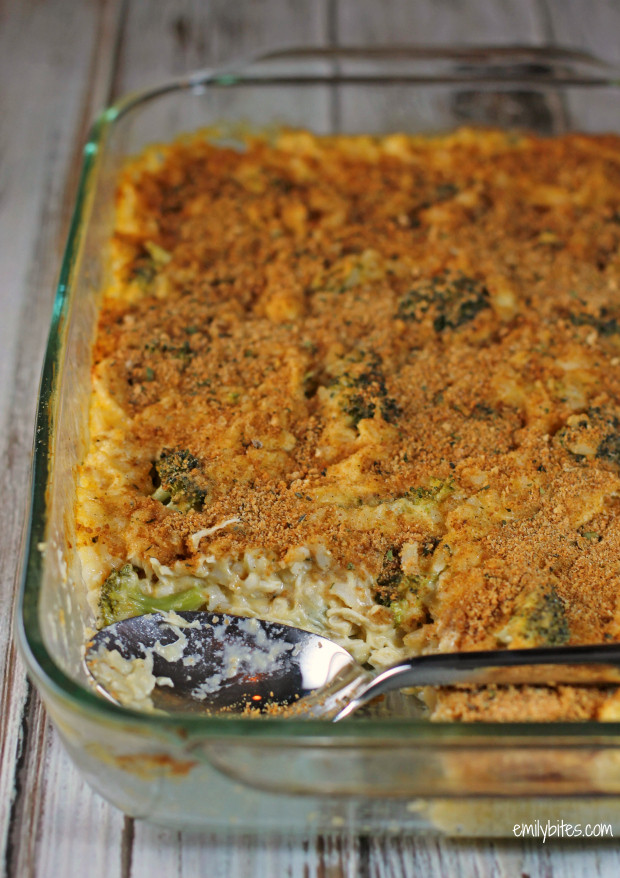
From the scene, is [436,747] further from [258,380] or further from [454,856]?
[258,380]

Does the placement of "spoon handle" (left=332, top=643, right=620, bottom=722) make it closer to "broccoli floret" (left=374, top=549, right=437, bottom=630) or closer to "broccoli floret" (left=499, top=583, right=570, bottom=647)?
"broccoli floret" (left=499, top=583, right=570, bottom=647)

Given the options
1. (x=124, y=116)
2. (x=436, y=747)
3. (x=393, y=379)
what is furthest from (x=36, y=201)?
(x=436, y=747)

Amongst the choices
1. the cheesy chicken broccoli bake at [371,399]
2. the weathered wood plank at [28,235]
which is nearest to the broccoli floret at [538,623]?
the cheesy chicken broccoli bake at [371,399]

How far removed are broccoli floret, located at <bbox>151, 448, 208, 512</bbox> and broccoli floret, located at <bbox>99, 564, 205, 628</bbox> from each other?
0.52ft

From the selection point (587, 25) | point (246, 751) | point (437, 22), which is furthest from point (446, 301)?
point (587, 25)

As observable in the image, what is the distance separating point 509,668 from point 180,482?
718 mm

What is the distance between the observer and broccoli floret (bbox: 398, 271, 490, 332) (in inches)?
86.7

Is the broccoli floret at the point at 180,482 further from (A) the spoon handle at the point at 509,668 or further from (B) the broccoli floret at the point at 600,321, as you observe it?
(B) the broccoli floret at the point at 600,321

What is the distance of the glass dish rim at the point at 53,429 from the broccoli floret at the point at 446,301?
789 millimetres

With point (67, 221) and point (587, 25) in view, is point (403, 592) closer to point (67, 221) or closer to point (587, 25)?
point (67, 221)

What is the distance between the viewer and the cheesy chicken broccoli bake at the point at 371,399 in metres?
1.72

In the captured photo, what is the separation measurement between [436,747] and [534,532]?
0.55m

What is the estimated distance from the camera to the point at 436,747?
4.42 ft

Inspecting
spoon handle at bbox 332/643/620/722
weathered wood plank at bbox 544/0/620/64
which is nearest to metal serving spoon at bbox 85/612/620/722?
spoon handle at bbox 332/643/620/722
